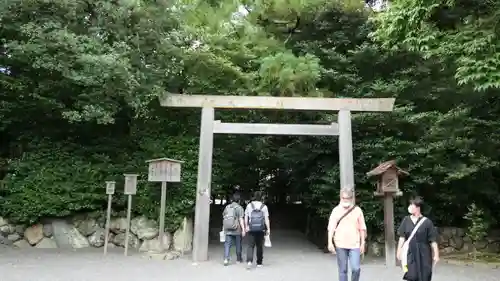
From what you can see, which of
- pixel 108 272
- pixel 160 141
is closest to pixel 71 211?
pixel 160 141

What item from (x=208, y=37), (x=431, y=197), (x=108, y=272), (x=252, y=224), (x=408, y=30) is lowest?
(x=108, y=272)

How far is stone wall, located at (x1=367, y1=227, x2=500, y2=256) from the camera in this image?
11.5 meters

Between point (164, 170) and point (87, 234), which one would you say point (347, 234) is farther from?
point (87, 234)

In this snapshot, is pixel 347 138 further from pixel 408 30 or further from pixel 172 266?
pixel 172 266

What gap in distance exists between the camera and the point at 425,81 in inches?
472

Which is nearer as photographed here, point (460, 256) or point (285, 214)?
point (460, 256)

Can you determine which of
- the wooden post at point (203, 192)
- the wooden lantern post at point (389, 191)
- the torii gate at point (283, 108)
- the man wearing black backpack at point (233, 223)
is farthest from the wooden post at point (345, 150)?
the wooden post at point (203, 192)

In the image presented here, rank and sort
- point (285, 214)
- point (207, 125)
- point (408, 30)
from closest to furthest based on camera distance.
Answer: point (408, 30) < point (207, 125) < point (285, 214)

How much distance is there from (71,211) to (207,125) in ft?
13.7

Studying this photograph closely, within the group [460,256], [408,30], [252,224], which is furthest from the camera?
[460,256]

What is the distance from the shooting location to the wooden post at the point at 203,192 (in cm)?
984

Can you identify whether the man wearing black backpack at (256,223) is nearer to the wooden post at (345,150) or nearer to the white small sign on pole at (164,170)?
the white small sign on pole at (164,170)

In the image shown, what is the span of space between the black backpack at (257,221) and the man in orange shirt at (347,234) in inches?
111

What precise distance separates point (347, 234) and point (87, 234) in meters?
7.83
